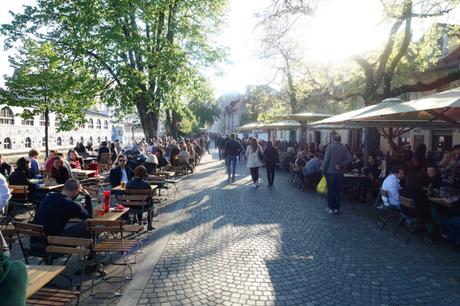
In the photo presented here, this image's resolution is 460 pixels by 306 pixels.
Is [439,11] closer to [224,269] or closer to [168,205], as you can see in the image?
[168,205]

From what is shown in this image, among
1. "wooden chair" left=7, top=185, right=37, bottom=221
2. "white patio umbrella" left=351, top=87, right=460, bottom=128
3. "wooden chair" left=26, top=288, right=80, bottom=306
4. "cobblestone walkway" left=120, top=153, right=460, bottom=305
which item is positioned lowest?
"cobblestone walkway" left=120, top=153, right=460, bottom=305

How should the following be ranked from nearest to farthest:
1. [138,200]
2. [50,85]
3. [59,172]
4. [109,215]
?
[109,215], [138,200], [59,172], [50,85]

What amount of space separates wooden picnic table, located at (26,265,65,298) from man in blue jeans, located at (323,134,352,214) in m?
7.09

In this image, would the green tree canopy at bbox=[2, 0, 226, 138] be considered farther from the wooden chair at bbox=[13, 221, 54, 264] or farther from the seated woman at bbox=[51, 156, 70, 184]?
the wooden chair at bbox=[13, 221, 54, 264]

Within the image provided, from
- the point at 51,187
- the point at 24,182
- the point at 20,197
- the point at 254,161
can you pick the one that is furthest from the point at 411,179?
the point at 24,182

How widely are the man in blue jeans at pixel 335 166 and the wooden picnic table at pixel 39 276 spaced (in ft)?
23.3

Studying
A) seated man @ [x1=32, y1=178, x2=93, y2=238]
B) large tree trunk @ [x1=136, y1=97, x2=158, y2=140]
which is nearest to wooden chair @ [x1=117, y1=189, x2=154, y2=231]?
seated man @ [x1=32, y1=178, x2=93, y2=238]

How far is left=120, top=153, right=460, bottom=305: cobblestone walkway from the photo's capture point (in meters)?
4.68

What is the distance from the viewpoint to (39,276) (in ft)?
11.1

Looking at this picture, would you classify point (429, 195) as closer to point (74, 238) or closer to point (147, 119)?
point (74, 238)

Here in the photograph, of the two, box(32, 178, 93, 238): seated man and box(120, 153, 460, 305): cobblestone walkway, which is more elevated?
box(32, 178, 93, 238): seated man

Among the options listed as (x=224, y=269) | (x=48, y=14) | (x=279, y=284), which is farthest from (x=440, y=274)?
(x=48, y=14)

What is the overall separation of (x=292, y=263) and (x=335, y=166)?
403 cm

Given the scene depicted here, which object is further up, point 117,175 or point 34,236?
point 117,175
